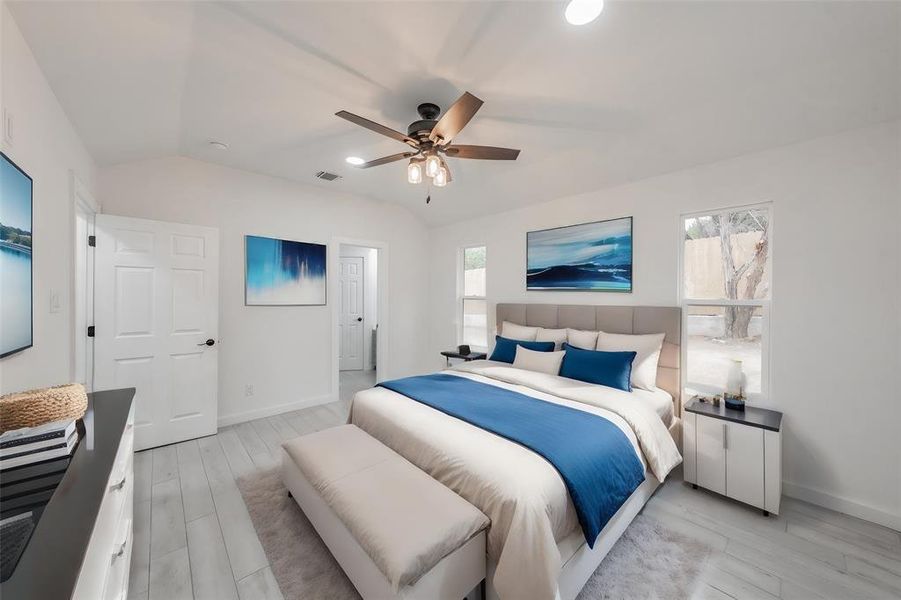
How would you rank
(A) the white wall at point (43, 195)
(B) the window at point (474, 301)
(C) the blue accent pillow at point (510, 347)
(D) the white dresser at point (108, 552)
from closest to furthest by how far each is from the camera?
1. (D) the white dresser at point (108, 552)
2. (A) the white wall at point (43, 195)
3. (C) the blue accent pillow at point (510, 347)
4. (B) the window at point (474, 301)

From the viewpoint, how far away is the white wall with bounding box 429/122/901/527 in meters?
2.16

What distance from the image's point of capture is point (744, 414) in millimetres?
2467

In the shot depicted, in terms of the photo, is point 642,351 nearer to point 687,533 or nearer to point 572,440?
point 687,533

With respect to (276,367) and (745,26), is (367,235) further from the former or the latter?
(745,26)

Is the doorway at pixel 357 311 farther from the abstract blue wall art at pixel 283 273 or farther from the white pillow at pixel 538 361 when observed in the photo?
the white pillow at pixel 538 361

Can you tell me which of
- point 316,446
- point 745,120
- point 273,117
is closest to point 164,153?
point 273,117

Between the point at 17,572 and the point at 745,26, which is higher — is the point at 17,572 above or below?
below

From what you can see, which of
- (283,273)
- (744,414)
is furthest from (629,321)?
(283,273)

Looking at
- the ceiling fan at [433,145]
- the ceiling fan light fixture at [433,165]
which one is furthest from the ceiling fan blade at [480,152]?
the ceiling fan light fixture at [433,165]

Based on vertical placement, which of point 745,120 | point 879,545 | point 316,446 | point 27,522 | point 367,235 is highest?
point 745,120

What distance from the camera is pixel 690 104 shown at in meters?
2.30

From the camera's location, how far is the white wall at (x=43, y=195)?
1471 mm

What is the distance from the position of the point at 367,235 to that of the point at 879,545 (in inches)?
197

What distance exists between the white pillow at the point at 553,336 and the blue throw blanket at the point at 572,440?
1139mm
